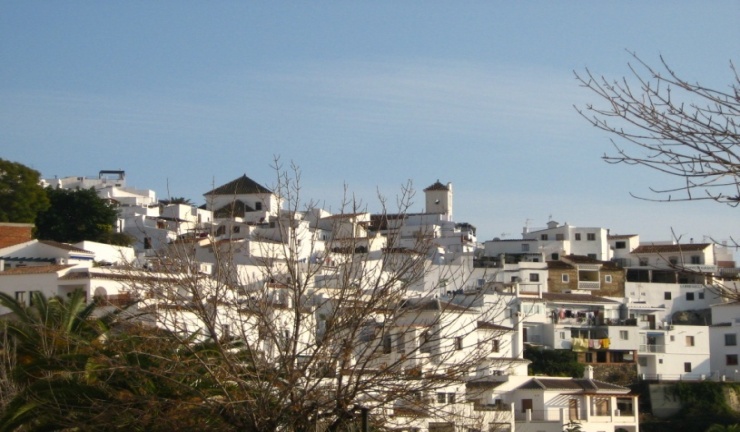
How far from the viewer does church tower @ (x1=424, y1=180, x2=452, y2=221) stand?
3767 inches

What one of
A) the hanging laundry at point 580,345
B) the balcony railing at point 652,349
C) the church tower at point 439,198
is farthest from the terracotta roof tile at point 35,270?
the church tower at point 439,198

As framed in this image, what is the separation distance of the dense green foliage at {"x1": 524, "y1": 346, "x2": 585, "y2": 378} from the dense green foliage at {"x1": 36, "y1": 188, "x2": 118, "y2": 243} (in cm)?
2273

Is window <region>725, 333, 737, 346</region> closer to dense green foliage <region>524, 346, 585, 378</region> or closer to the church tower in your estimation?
dense green foliage <region>524, 346, 585, 378</region>

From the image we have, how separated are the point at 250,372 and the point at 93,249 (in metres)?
44.5

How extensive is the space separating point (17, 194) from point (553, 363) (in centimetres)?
2784

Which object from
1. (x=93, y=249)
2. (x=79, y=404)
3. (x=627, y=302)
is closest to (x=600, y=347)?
(x=627, y=302)

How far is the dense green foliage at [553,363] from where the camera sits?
62906 mm

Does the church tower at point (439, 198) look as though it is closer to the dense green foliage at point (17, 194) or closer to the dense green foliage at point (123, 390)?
the dense green foliage at point (17, 194)

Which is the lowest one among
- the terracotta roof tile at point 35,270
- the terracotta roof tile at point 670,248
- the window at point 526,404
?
the window at point 526,404

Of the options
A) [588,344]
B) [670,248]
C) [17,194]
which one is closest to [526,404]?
[588,344]

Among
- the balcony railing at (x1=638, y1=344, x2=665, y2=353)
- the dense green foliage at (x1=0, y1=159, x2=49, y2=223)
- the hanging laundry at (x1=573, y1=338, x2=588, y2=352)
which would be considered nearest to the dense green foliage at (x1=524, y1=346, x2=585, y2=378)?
the hanging laundry at (x1=573, y1=338, x2=588, y2=352)

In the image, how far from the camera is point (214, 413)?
1376 cm

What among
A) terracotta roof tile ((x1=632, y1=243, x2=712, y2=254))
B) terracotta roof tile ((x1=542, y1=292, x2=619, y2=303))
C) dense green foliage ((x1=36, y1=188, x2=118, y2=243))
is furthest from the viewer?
terracotta roof tile ((x1=632, y1=243, x2=712, y2=254))

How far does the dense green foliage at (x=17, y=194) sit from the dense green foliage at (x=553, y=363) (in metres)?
25.8
